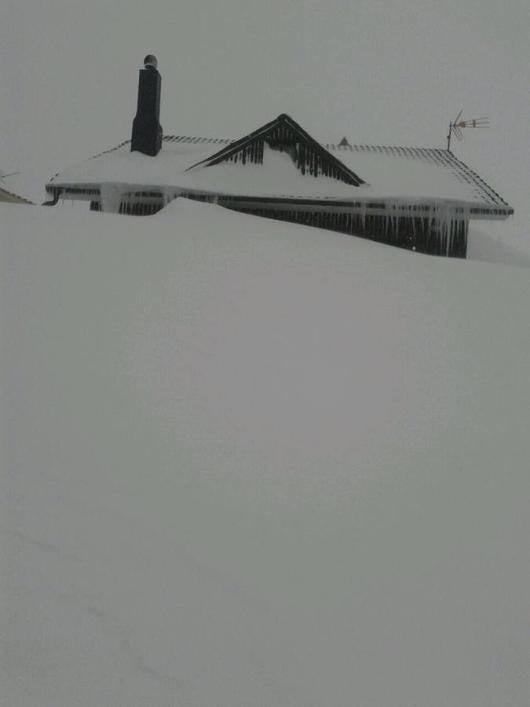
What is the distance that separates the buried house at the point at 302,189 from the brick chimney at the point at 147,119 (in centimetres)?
64

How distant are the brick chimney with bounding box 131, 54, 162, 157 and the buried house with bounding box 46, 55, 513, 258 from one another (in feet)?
2.09

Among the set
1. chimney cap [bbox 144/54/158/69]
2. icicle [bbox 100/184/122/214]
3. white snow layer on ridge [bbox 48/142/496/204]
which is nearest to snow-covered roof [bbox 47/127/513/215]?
white snow layer on ridge [bbox 48/142/496/204]

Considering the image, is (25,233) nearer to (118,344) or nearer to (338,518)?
(118,344)

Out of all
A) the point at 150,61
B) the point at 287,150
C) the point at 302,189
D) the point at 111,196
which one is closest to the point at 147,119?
the point at 150,61

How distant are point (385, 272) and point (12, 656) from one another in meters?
4.36

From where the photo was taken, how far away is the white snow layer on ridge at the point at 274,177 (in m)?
9.00

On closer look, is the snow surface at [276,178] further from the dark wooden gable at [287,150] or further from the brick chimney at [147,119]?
the brick chimney at [147,119]

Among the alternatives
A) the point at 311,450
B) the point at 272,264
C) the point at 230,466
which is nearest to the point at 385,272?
the point at 272,264

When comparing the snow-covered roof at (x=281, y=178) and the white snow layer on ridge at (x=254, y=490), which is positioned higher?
the snow-covered roof at (x=281, y=178)

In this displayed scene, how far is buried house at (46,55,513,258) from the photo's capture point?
8891 mm

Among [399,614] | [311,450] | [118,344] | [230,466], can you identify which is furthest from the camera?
[118,344]

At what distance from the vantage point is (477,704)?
163 cm

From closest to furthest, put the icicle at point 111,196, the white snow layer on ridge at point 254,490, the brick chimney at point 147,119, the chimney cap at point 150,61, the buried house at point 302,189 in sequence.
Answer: the white snow layer on ridge at point 254,490, the buried house at point 302,189, the icicle at point 111,196, the brick chimney at point 147,119, the chimney cap at point 150,61

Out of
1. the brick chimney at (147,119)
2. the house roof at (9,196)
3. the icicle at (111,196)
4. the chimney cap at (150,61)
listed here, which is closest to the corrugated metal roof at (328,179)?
the icicle at (111,196)
